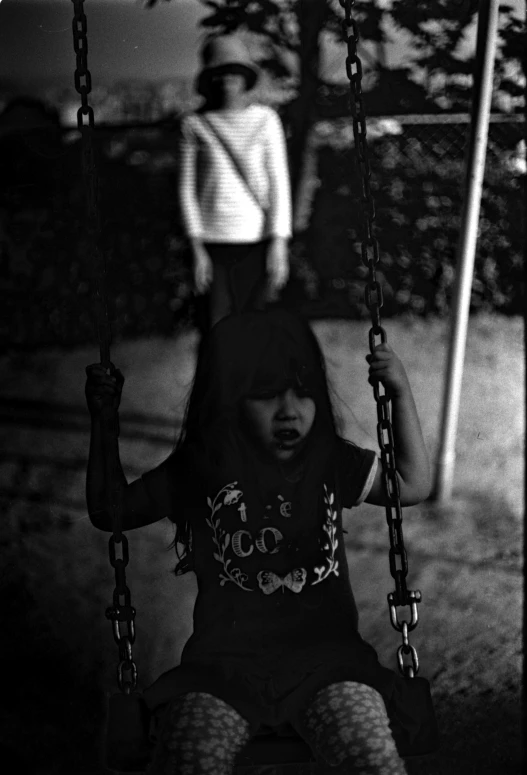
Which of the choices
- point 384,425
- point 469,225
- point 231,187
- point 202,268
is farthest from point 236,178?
point 384,425

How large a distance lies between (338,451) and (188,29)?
1718 mm

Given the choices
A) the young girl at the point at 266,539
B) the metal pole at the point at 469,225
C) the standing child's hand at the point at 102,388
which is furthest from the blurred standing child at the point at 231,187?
the standing child's hand at the point at 102,388

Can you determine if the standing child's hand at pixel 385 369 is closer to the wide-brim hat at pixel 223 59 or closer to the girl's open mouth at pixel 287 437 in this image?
the girl's open mouth at pixel 287 437

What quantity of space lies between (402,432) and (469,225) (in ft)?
2.69

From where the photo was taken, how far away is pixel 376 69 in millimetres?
2750

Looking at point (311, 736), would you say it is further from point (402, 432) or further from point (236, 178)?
point (236, 178)

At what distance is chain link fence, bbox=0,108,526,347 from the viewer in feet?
9.33

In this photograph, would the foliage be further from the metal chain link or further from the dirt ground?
the metal chain link

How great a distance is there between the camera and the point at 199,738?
1.01 metres

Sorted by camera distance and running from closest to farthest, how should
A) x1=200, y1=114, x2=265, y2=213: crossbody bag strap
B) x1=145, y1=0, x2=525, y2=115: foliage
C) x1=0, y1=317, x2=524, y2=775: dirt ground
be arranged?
x1=0, y1=317, x2=524, y2=775: dirt ground < x1=200, y1=114, x2=265, y2=213: crossbody bag strap < x1=145, y1=0, x2=525, y2=115: foliage

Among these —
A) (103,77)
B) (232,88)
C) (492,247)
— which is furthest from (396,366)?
(492,247)

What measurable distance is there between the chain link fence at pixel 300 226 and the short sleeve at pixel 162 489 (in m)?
1.78

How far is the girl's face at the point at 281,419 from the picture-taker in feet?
3.96

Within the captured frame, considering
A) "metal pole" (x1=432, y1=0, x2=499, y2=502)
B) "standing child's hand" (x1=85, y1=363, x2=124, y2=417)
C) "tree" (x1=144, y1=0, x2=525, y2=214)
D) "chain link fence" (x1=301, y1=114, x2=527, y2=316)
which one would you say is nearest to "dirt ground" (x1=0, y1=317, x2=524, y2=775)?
"metal pole" (x1=432, y1=0, x2=499, y2=502)
